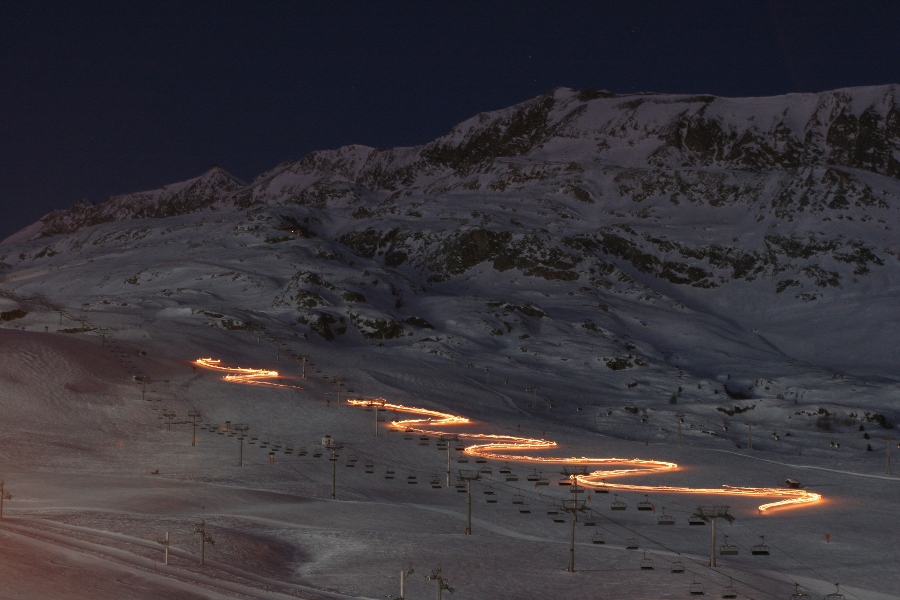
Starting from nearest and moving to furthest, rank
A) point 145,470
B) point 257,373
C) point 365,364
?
1. point 145,470
2. point 257,373
3. point 365,364

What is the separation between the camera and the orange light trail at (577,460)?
9725 centimetres

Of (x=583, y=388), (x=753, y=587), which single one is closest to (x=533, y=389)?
(x=583, y=388)

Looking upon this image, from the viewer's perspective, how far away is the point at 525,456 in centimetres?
11288

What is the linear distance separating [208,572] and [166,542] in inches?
109

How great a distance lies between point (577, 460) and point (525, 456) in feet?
18.0

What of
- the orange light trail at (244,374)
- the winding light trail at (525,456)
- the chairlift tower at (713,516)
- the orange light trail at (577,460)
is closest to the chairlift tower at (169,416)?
the orange light trail at (244,374)

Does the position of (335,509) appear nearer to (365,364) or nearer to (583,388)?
(365,364)

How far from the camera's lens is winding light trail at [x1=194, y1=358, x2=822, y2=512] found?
320 feet

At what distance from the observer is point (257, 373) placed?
147m

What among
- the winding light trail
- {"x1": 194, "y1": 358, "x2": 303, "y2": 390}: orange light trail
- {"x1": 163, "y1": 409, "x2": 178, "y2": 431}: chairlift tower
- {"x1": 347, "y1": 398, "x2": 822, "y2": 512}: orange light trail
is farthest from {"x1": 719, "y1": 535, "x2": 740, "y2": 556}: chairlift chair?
{"x1": 194, "y1": 358, "x2": 303, "y2": 390}: orange light trail

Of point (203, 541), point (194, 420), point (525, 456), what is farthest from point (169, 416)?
point (203, 541)

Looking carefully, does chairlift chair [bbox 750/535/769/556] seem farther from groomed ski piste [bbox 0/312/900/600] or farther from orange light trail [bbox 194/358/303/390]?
orange light trail [bbox 194/358/303/390]

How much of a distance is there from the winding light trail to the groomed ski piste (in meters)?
0.52

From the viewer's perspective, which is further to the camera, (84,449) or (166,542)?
(84,449)
